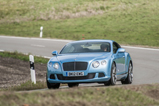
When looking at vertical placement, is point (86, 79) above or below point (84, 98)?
below

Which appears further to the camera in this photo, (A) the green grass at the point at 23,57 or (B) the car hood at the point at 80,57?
(A) the green grass at the point at 23,57

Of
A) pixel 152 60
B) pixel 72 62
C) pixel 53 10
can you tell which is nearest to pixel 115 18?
pixel 53 10

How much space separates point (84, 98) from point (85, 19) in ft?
120

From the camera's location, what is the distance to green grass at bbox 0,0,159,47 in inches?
1374

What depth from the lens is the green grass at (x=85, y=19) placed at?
34906 mm

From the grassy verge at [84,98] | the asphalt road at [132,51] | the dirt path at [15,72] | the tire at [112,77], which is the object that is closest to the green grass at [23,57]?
the dirt path at [15,72]

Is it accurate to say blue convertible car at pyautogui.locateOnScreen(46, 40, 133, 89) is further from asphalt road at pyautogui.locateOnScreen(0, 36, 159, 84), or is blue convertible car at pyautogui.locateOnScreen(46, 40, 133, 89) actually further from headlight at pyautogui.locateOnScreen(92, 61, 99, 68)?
asphalt road at pyautogui.locateOnScreen(0, 36, 159, 84)

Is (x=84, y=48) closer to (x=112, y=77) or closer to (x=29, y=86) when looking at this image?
(x=112, y=77)

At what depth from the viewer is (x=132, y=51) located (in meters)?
25.0

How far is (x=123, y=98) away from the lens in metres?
7.97

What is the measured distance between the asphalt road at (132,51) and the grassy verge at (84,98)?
18.8 feet

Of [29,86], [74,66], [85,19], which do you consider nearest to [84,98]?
[74,66]

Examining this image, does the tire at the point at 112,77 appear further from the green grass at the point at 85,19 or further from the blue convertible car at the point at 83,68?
the green grass at the point at 85,19

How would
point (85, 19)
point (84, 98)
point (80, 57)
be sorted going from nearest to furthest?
point (84, 98) < point (80, 57) < point (85, 19)
